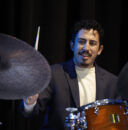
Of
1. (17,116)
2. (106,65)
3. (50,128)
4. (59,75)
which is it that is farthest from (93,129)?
(106,65)

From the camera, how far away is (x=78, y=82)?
1.95 metres

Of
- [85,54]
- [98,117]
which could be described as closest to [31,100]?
[98,117]

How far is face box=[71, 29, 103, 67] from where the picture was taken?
75.7 inches

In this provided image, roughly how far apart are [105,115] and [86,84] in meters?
0.44

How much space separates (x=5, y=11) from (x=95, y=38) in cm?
63

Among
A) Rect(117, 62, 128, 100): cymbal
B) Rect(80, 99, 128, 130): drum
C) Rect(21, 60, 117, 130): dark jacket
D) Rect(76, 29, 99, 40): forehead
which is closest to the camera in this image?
Rect(117, 62, 128, 100): cymbal

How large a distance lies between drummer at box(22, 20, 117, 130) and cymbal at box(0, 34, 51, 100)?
522 mm

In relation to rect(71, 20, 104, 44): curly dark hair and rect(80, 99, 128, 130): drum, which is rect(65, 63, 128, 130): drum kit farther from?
rect(71, 20, 104, 44): curly dark hair

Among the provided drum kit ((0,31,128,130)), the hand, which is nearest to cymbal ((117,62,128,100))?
drum kit ((0,31,128,130))

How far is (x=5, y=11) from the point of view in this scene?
1.96 meters

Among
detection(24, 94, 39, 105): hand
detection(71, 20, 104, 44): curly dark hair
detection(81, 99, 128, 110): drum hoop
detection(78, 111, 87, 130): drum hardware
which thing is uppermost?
detection(71, 20, 104, 44): curly dark hair

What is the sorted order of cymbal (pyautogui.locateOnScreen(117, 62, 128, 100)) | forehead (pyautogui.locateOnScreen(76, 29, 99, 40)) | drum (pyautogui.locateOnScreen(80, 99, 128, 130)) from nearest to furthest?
cymbal (pyautogui.locateOnScreen(117, 62, 128, 100)), drum (pyautogui.locateOnScreen(80, 99, 128, 130)), forehead (pyautogui.locateOnScreen(76, 29, 99, 40))

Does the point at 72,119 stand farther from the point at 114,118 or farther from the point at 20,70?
the point at 20,70

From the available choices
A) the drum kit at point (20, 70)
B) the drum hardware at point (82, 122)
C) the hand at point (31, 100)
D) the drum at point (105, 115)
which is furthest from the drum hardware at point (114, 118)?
the hand at point (31, 100)
